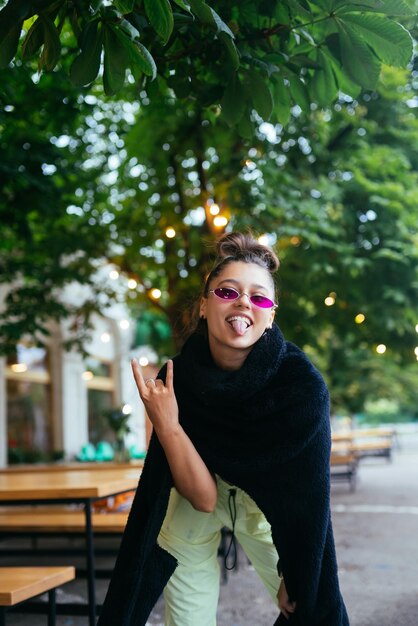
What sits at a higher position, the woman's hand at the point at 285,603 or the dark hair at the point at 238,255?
the dark hair at the point at 238,255

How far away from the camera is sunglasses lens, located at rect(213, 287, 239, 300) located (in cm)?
257

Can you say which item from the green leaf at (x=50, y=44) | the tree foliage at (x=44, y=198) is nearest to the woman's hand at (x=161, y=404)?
the green leaf at (x=50, y=44)

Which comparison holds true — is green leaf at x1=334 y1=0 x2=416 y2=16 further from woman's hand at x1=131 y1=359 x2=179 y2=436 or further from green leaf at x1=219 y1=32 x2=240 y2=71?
woman's hand at x1=131 y1=359 x2=179 y2=436

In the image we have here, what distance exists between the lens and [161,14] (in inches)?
78.6

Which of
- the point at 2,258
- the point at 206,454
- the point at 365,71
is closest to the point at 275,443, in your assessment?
the point at 206,454

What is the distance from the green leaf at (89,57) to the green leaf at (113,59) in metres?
0.03

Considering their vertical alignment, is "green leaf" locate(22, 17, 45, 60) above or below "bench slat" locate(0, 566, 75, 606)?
above

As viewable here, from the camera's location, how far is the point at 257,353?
8.09 ft

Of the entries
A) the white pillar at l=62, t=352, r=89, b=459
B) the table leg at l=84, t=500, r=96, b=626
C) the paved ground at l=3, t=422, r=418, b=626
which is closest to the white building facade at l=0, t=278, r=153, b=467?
the white pillar at l=62, t=352, r=89, b=459

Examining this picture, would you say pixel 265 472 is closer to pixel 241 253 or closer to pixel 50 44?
pixel 241 253

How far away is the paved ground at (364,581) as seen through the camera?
4812 millimetres

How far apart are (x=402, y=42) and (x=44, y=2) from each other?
1.19m

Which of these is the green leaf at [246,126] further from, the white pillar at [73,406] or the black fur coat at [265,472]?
the white pillar at [73,406]

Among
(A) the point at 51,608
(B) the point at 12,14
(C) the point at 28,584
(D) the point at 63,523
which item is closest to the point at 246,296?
(B) the point at 12,14
